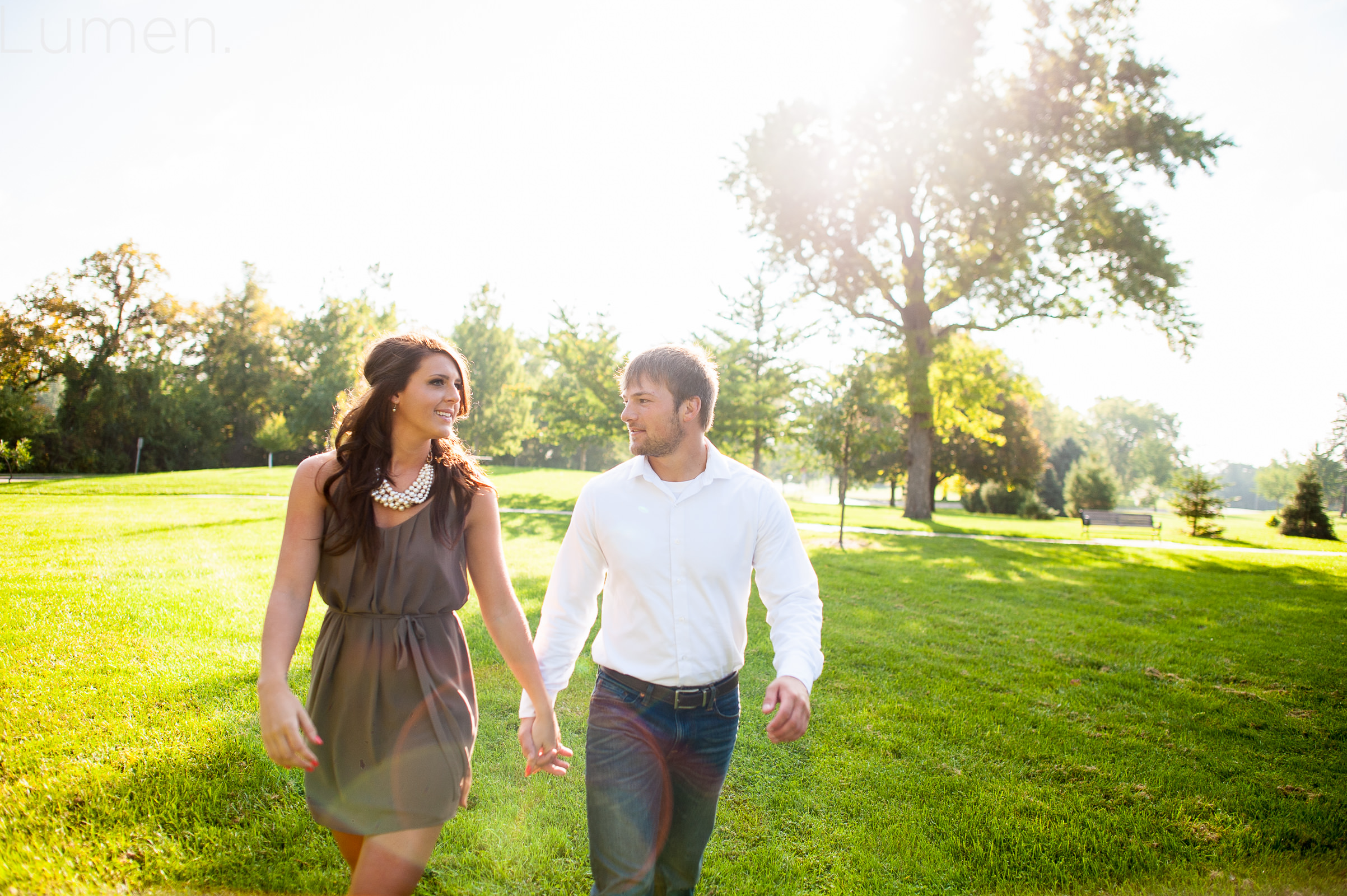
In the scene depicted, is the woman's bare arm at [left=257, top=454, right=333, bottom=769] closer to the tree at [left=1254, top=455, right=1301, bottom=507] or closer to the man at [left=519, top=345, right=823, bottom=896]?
the man at [left=519, top=345, right=823, bottom=896]

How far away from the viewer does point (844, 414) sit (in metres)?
16.6

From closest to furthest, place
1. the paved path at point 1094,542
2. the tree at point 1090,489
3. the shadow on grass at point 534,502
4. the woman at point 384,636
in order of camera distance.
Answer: the woman at point 384,636 → the paved path at point 1094,542 → the shadow on grass at point 534,502 → the tree at point 1090,489

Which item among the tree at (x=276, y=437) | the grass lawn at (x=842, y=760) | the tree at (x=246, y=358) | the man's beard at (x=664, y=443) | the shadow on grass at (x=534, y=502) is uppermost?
the tree at (x=246, y=358)

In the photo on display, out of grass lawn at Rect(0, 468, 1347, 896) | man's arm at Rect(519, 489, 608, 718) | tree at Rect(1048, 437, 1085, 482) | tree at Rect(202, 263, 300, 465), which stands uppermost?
tree at Rect(202, 263, 300, 465)

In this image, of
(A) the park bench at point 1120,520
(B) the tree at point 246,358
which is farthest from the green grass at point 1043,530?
(B) the tree at point 246,358

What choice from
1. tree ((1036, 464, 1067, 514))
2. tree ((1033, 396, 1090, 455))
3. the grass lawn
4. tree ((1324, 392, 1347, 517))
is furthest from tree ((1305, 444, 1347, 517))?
the grass lawn

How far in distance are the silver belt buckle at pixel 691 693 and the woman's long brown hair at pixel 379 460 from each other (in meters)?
0.97

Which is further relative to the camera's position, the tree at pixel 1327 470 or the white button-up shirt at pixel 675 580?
the tree at pixel 1327 470

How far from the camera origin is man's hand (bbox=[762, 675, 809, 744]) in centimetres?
218

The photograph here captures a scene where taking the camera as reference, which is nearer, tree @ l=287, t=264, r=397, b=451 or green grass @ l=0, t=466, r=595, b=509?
green grass @ l=0, t=466, r=595, b=509

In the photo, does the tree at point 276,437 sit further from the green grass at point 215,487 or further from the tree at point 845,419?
the tree at point 845,419

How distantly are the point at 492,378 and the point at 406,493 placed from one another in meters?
48.8

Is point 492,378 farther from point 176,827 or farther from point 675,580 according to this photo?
point 675,580

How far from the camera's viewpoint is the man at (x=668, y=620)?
2359mm
